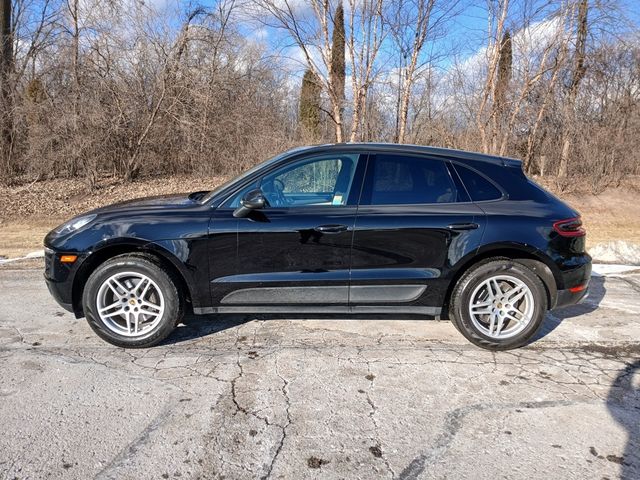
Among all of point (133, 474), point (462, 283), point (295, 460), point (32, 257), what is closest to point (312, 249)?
point (462, 283)

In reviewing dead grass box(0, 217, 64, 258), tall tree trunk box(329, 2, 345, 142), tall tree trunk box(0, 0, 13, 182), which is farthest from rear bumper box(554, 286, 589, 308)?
tall tree trunk box(0, 0, 13, 182)

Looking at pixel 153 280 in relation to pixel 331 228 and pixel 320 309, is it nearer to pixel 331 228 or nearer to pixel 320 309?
pixel 320 309

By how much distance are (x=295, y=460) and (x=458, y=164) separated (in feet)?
8.85

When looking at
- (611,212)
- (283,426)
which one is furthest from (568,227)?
(611,212)

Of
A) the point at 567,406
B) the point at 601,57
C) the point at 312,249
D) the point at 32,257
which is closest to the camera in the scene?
the point at 567,406

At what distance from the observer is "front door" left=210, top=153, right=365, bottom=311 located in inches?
148

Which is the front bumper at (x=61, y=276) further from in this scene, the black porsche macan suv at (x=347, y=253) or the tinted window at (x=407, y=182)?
the tinted window at (x=407, y=182)

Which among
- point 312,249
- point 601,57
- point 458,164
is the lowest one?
point 312,249

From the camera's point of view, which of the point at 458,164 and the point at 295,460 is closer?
the point at 295,460

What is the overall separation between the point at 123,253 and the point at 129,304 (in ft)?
1.41

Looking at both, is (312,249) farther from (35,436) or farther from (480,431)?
(35,436)

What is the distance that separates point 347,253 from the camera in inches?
150

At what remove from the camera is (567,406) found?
3.02 m

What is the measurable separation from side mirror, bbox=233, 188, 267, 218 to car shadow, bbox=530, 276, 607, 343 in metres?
2.67
